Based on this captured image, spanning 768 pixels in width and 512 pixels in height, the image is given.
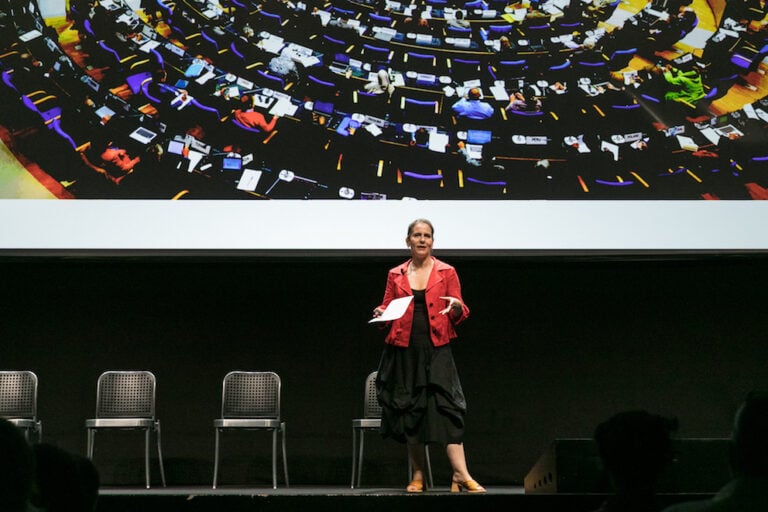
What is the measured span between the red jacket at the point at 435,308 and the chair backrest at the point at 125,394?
205cm

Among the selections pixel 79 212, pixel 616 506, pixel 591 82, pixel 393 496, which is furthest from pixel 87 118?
pixel 616 506

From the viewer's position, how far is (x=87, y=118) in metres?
4.83

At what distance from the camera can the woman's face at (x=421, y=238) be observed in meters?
3.87

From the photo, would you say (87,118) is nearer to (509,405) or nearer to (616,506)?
(509,405)

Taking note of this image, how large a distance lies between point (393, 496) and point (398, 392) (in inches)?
59.0

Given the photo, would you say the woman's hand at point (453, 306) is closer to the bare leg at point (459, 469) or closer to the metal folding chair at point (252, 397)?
the bare leg at point (459, 469)

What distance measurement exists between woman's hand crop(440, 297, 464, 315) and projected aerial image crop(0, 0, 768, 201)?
43.5 inches

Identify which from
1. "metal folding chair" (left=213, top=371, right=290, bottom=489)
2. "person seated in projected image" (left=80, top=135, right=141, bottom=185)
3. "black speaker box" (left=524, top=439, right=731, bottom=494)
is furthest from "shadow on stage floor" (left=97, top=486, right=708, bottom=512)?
"metal folding chair" (left=213, top=371, right=290, bottom=489)

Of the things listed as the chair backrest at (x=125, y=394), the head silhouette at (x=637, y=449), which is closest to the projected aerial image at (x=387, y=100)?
the chair backrest at (x=125, y=394)

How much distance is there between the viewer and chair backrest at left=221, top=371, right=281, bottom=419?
5.31 m

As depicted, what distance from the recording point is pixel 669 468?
8.78ft

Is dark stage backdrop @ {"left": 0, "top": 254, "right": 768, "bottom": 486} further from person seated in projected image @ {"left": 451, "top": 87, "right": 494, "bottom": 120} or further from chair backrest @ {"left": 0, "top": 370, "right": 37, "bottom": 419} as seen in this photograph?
person seated in projected image @ {"left": 451, "top": 87, "right": 494, "bottom": 120}

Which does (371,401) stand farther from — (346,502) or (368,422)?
(346,502)

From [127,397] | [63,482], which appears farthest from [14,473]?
[127,397]
